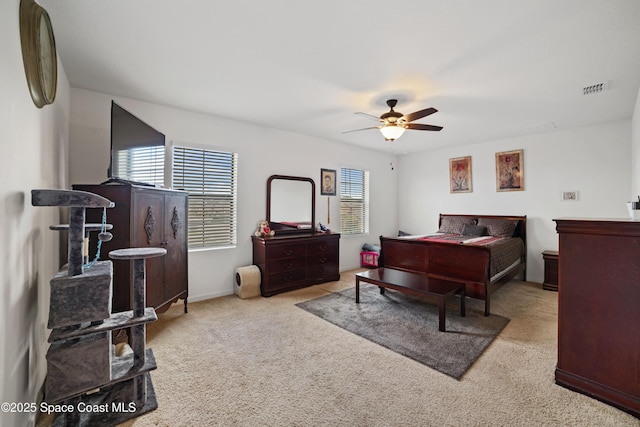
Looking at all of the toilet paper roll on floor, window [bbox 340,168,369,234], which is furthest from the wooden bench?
window [bbox 340,168,369,234]

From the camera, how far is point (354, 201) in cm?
588

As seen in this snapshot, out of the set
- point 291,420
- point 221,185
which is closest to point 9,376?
point 291,420

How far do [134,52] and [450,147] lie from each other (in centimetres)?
565

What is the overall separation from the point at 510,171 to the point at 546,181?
565mm

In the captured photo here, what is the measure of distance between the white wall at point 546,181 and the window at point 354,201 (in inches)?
56.6

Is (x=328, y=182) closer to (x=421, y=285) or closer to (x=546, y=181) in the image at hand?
(x=421, y=285)

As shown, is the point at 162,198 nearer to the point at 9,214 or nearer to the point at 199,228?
the point at 199,228

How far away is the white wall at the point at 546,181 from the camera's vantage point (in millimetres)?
4215

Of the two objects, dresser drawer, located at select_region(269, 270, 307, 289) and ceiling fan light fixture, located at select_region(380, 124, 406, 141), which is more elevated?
ceiling fan light fixture, located at select_region(380, 124, 406, 141)

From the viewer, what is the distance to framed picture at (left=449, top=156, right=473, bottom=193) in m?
5.68

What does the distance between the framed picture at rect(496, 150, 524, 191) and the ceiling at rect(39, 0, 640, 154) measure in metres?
1.32

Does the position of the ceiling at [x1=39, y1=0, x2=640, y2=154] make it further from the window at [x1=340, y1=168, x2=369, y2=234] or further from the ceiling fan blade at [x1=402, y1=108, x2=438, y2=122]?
the window at [x1=340, y1=168, x2=369, y2=234]

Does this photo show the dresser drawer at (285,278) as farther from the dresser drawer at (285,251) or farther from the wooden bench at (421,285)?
the wooden bench at (421,285)

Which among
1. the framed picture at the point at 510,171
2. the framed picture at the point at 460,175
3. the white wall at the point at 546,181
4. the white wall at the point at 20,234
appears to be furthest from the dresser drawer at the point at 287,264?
the framed picture at the point at 510,171
